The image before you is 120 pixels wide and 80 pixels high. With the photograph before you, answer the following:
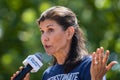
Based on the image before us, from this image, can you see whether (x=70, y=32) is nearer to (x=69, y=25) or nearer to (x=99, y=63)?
(x=69, y=25)

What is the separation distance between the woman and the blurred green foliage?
3051 millimetres

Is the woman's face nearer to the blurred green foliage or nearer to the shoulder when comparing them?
the shoulder

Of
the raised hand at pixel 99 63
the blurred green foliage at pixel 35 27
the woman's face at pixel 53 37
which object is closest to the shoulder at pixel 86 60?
the woman's face at pixel 53 37

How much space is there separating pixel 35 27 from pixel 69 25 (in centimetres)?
342

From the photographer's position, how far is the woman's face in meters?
4.25

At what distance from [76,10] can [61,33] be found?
3281mm

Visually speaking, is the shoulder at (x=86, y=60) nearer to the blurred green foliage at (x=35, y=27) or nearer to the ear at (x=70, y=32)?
the ear at (x=70, y=32)

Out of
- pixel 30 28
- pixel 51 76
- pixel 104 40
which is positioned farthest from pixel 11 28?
Answer: pixel 51 76

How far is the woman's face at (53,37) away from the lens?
4.25 m

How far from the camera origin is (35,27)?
779 cm

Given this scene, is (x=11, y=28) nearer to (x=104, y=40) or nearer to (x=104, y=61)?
(x=104, y=40)

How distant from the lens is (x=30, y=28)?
25.6ft

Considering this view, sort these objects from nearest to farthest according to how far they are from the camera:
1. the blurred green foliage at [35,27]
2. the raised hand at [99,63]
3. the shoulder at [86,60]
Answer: the raised hand at [99,63], the shoulder at [86,60], the blurred green foliage at [35,27]

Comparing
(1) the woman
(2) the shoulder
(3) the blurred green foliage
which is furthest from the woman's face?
(3) the blurred green foliage
